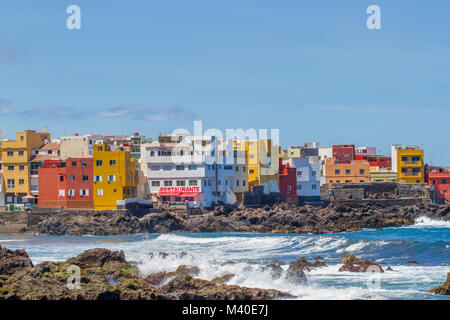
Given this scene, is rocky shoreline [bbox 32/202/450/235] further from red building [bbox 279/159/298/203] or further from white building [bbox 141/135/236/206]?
red building [bbox 279/159/298/203]

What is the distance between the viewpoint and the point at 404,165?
8425cm

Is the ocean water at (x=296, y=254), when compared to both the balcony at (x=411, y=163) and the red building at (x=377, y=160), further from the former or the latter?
the red building at (x=377, y=160)

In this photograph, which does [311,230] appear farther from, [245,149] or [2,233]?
[2,233]

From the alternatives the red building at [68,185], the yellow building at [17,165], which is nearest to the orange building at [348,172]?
the red building at [68,185]

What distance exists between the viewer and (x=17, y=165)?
72.5m

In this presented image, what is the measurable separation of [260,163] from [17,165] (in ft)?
74.0

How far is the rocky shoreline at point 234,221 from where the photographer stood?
63406 mm

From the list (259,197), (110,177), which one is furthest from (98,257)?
(259,197)

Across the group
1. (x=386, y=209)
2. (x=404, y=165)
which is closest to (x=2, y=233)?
(x=386, y=209)

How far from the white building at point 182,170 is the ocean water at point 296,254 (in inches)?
296

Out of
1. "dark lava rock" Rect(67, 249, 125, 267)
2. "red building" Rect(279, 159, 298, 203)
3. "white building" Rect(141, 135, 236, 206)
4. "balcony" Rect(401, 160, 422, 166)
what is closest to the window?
"white building" Rect(141, 135, 236, 206)

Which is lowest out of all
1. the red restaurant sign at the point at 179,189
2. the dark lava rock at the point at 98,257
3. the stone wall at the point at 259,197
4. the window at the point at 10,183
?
the dark lava rock at the point at 98,257
